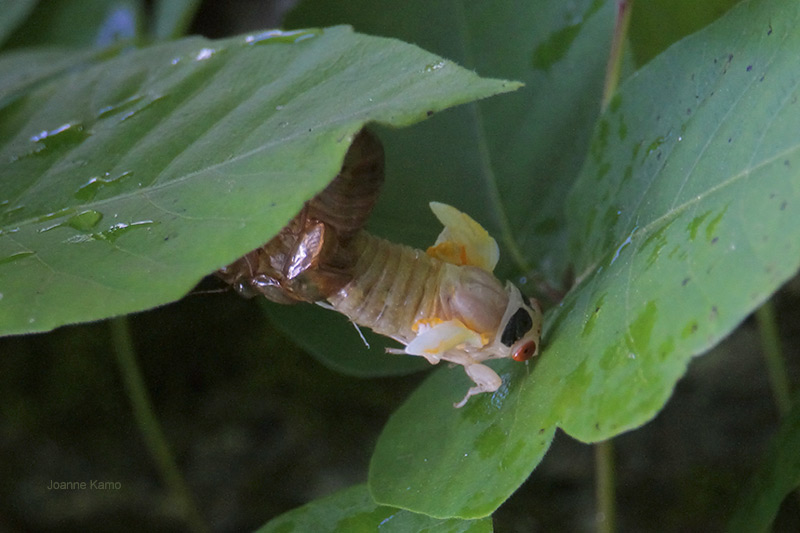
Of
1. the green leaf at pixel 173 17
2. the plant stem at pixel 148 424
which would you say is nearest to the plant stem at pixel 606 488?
the plant stem at pixel 148 424

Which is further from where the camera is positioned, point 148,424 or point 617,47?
point 148,424

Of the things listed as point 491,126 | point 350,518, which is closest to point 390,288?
point 350,518

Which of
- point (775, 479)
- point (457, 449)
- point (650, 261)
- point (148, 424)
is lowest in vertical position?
point (148, 424)

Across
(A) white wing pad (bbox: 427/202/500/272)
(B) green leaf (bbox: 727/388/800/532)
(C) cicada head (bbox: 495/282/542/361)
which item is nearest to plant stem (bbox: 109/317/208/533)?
(A) white wing pad (bbox: 427/202/500/272)

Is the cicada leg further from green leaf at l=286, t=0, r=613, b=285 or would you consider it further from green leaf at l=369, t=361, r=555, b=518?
green leaf at l=286, t=0, r=613, b=285

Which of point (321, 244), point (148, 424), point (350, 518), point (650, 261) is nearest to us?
point (650, 261)

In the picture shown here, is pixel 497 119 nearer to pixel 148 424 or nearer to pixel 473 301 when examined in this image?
pixel 473 301

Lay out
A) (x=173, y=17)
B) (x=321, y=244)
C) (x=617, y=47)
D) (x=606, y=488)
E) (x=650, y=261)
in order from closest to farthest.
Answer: (x=650, y=261)
(x=321, y=244)
(x=617, y=47)
(x=606, y=488)
(x=173, y=17)
